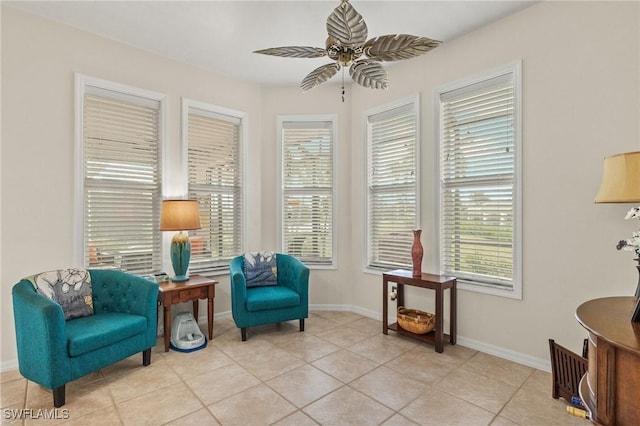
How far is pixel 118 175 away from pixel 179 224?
0.82m

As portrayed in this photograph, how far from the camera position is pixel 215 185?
4062 mm

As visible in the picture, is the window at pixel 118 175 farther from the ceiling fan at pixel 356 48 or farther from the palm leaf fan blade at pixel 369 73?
the palm leaf fan blade at pixel 369 73

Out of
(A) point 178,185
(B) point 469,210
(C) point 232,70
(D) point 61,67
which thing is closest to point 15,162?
(D) point 61,67

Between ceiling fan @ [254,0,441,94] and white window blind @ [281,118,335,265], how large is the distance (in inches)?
74.5

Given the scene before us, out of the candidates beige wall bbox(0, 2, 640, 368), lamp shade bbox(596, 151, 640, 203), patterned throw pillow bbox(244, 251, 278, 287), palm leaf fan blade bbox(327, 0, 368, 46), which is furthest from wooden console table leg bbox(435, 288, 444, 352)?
palm leaf fan blade bbox(327, 0, 368, 46)

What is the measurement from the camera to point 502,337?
2.93 metres

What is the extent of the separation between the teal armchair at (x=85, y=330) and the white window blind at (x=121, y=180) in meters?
0.46

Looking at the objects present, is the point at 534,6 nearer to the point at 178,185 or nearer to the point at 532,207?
the point at 532,207

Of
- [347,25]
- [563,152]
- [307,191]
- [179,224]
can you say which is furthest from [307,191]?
[563,152]

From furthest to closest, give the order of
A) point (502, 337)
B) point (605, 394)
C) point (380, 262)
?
point (380, 262) → point (502, 337) → point (605, 394)

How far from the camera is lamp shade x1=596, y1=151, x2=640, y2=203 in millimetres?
1760

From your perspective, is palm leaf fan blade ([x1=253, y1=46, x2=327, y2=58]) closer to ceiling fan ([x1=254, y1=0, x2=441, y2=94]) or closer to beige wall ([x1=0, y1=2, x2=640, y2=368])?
ceiling fan ([x1=254, y1=0, x2=441, y2=94])

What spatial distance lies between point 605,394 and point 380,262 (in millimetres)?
2832

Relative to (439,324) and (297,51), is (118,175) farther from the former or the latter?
(439,324)
